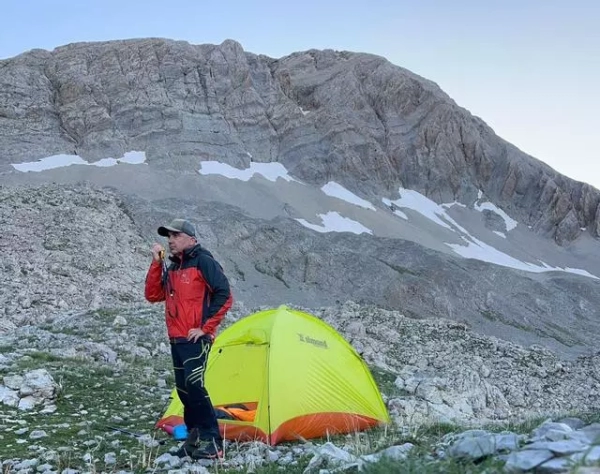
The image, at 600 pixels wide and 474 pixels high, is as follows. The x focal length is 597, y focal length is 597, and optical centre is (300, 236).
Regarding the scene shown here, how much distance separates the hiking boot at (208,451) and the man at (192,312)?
52mm

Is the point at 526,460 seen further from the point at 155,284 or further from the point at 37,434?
the point at 37,434

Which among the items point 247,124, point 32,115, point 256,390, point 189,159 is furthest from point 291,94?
A: point 256,390

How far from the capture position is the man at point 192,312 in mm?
7289

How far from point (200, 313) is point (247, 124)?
258 feet

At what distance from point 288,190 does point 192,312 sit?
212ft

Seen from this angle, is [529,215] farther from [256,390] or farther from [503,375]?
[256,390]

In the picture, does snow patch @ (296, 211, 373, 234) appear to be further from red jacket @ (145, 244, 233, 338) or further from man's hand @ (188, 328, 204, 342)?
man's hand @ (188, 328, 204, 342)

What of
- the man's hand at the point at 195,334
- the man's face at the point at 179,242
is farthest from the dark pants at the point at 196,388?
the man's face at the point at 179,242

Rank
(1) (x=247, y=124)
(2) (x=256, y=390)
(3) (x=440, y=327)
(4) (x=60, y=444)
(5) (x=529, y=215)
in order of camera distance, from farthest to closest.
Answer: (5) (x=529, y=215) < (1) (x=247, y=124) < (3) (x=440, y=327) < (2) (x=256, y=390) < (4) (x=60, y=444)

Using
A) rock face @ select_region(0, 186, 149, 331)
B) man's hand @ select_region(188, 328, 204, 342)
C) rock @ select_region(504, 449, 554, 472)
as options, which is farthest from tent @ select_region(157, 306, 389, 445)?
rock face @ select_region(0, 186, 149, 331)

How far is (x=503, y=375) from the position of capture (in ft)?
75.0

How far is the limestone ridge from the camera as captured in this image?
74.1 m

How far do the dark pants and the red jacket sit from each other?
0.21 m

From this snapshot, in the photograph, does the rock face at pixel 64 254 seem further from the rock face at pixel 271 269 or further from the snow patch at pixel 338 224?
the snow patch at pixel 338 224
